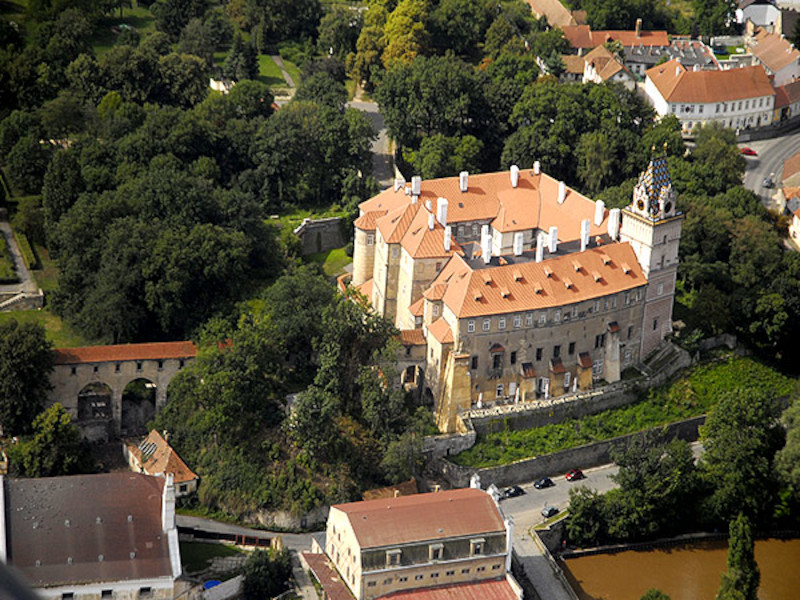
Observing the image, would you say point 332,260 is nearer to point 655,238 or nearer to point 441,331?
point 441,331

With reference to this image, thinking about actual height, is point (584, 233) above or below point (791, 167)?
above

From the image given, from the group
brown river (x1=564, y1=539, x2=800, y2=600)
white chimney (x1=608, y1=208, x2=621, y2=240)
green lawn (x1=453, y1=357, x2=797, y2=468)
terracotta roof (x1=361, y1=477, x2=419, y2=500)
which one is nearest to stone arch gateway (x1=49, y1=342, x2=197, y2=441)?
terracotta roof (x1=361, y1=477, x2=419, y2=500)

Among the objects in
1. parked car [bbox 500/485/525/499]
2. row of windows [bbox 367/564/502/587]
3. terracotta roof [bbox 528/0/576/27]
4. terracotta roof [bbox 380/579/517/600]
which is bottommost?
parked car [bbox 500/485/525/499]

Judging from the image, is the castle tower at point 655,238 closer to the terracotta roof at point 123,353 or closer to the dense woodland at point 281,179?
the dense woodland at point 281,179

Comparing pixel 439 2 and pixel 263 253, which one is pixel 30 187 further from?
pixel 439 2

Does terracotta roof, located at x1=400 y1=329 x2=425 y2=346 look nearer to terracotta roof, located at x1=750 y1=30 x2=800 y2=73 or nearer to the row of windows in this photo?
the row of windows

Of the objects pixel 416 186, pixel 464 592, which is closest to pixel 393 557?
pixel 464 592

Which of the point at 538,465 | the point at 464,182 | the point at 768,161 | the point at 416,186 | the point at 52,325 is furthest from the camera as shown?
the point at 768,161
